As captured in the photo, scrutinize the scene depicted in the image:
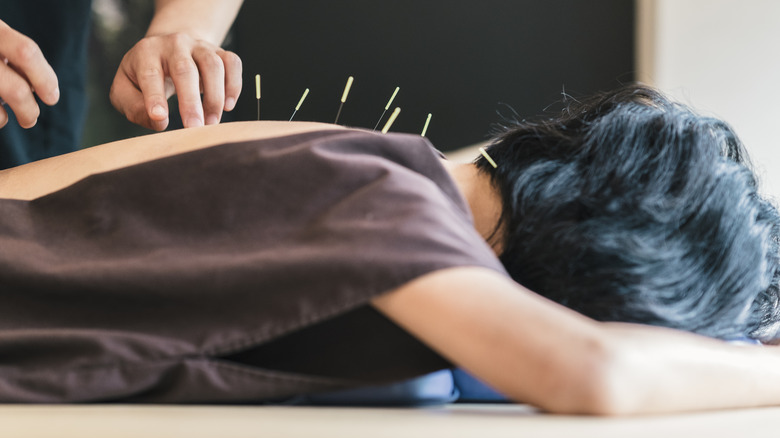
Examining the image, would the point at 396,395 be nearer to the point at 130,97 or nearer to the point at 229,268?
the point at 229,268

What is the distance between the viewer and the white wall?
2.03 metres

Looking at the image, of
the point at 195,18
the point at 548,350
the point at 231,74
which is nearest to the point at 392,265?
the point at 548,350

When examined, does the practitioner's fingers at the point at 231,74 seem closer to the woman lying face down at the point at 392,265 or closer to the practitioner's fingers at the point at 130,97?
the practitioner's fingers at the point at 130,97

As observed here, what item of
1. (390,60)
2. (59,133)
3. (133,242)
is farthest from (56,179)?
(390,60)

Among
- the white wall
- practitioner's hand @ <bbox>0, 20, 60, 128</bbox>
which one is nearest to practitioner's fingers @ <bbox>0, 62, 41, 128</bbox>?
practitioner's hand @ <bbox>0, 20, 60, 128</bbox>

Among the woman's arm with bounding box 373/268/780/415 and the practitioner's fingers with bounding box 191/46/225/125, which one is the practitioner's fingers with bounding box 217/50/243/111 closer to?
the practitioner's fingers with bounding box 191/46/225/125

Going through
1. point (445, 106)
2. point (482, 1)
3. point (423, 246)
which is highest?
point (482, 1)

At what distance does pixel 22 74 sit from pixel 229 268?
42 centimetres

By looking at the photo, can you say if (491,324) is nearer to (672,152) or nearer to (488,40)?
(672,152)

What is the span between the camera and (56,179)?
788mm

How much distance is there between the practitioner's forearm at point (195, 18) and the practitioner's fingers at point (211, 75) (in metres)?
0.25

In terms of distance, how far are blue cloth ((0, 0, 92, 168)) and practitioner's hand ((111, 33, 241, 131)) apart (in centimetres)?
43

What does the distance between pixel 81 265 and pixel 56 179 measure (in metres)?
0.18

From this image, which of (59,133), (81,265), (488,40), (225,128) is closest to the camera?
(81,265)
